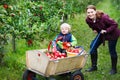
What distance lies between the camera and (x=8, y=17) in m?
6.54

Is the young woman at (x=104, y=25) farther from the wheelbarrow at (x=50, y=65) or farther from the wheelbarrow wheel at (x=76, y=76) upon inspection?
the wheelbarrow wheel at (x=76, y=76)

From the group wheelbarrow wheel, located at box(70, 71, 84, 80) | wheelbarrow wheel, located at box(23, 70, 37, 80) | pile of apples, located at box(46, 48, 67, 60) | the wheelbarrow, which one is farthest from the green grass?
pile of apples, located at box(46, 48, 67, 60)

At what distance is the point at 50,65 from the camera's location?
6.62 meters

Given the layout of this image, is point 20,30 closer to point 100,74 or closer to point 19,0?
point 19,0

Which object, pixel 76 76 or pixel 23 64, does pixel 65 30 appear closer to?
pixel 76 76

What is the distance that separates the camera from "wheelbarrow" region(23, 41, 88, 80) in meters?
6.65

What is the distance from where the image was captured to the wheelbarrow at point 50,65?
6.65 m

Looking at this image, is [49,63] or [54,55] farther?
[54,55]

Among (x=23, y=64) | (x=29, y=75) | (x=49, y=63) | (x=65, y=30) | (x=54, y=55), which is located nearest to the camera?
(x=49, y=63)

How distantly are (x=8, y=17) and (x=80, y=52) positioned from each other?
1810 mm

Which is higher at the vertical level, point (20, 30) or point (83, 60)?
point (20, 30)

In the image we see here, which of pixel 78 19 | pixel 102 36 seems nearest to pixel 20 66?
pixel 102 36

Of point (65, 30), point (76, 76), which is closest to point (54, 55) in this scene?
point (76, 76)

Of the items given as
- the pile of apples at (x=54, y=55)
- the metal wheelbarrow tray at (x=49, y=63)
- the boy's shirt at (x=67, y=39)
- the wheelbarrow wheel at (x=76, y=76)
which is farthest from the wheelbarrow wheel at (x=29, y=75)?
the boy's shirt at (x=67, y=39)
